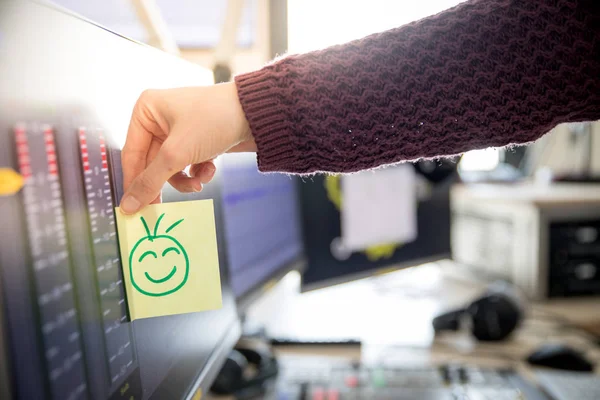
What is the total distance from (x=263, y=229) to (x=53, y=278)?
617mm

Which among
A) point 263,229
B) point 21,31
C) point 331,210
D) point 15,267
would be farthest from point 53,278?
point 331,210

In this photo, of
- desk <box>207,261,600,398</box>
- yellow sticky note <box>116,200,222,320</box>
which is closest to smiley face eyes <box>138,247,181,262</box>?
yellow sticky note <box>116,200,222,320</box>

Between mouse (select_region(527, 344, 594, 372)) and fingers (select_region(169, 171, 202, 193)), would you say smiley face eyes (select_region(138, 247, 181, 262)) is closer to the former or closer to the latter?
fingers (select_region(169, 171, 202, 193))

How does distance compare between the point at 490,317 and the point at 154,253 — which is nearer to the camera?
the point at 154,253

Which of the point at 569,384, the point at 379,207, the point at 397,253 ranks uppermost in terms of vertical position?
the point at 379,207

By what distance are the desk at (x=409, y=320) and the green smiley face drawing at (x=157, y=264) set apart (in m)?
0.55

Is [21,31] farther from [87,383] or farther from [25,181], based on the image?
[87,383]

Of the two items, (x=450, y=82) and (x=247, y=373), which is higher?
(x=450, y=82)

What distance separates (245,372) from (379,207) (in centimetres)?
49

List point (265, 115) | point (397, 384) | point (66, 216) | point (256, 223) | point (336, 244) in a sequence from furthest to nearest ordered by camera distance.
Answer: point (336, 244) → point (256, 223) → point (397, 384) → point (265, 115) → point (66, 216)

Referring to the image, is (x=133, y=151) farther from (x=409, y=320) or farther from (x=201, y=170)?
(x=409, y=320)

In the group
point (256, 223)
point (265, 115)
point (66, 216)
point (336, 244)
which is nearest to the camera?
point (66, 216)

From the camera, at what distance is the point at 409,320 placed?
1047 millimetres

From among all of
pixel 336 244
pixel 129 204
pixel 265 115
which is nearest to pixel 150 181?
pixel 129 204
